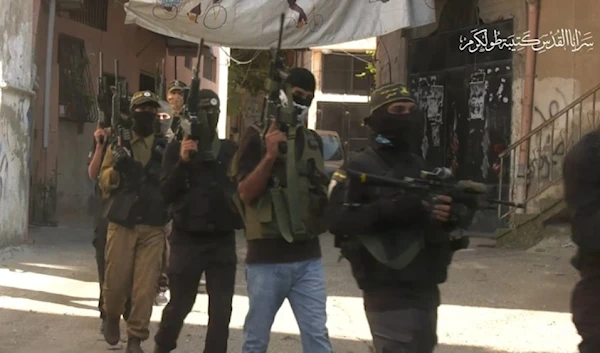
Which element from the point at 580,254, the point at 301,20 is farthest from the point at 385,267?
the point at 301,20

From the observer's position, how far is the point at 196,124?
5.23 meters

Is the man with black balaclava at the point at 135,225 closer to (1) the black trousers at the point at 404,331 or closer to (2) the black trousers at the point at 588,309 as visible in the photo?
(1) the black trousers at the point at 404,331

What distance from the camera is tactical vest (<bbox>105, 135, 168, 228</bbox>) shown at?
5.83 meters

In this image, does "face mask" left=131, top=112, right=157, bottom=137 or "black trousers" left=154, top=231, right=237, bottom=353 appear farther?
"face mask" left=131, top=112, right=157, bottom=137

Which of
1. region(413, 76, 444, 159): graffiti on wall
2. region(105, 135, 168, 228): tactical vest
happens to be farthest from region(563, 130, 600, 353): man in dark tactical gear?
region(413, 76, 444, 159): graffiti on wall

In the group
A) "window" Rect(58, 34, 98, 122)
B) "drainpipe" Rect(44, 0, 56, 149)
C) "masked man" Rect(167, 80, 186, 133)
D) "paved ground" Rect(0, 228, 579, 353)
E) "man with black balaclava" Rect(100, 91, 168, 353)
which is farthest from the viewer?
"window" Rect(58, 34, 98, 122)

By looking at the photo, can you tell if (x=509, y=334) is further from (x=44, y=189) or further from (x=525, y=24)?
(x=44, y=189)

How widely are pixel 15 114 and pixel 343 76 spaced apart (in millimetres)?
22228

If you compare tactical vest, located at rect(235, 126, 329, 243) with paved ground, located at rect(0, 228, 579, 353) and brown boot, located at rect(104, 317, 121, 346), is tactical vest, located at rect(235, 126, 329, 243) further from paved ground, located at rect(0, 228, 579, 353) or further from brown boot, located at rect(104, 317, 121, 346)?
paved ground, located at rect(0, 228, 579, 353)

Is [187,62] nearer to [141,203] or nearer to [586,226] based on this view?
[141,203]

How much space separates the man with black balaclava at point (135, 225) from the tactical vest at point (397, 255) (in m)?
2.42

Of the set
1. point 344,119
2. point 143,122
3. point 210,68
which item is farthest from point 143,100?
point 344,119

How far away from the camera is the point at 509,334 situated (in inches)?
282

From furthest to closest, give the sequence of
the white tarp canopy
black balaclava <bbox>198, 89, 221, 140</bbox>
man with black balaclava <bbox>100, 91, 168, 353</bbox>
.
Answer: the white tarp canopy, man with black balaclava <bbox>100, 91, 168, 353</bbox>, black balaclava <bbox>198, 89, 221, 140</bbox>
